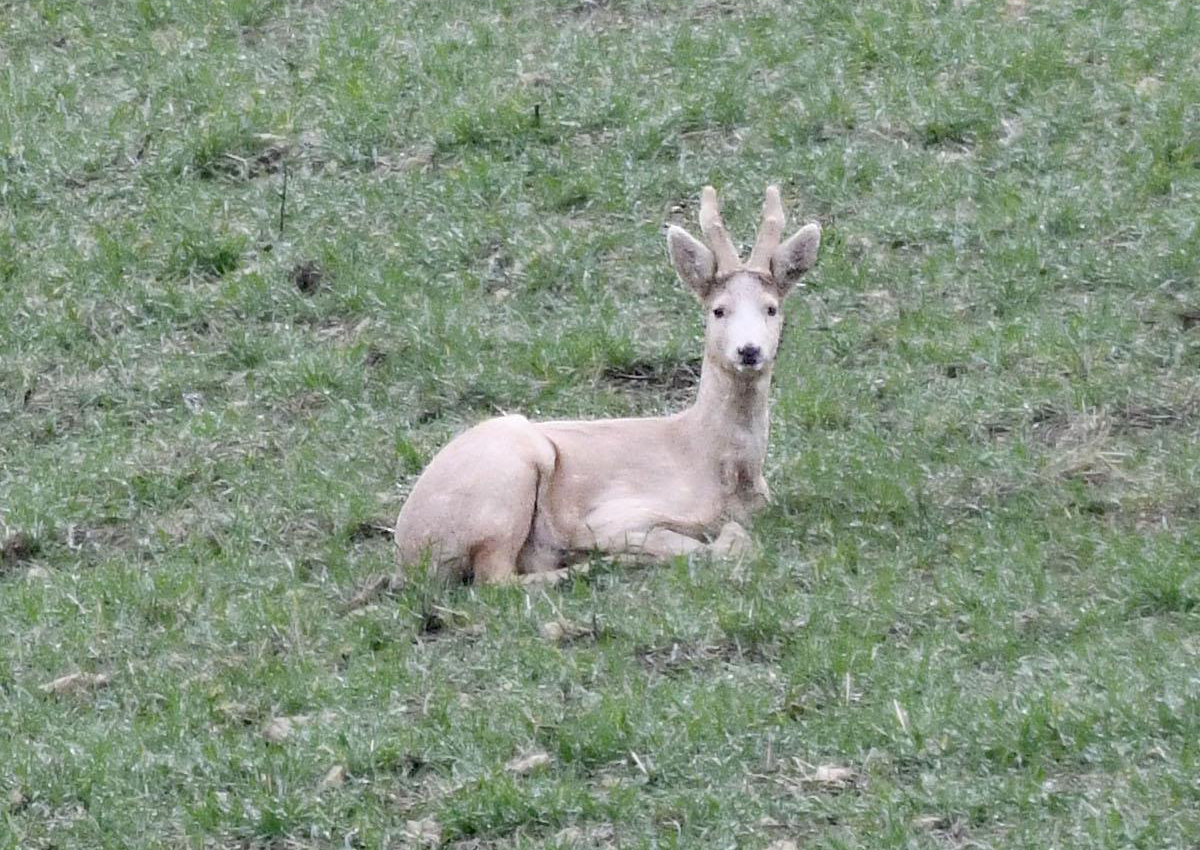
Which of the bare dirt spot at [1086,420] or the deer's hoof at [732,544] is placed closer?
the deer's hoof at [732,544]

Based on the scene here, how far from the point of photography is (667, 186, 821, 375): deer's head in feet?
32.3

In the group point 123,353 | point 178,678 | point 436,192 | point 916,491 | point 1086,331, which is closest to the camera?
point 178,678

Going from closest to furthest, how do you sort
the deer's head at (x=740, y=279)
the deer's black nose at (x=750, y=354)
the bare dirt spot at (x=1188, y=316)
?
1. the deer's black nose at (x=750, y=354)
2. the deer's head at (x=740, y=279)
3. the bare dirt spot at (x=1188, y=316)

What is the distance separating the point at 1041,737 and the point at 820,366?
454 centimetres

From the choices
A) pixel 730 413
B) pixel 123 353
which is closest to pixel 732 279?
pixel 730 413

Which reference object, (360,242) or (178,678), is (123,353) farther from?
(178,678)

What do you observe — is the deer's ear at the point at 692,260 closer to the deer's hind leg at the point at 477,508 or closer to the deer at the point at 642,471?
the deer at the point at 642,471

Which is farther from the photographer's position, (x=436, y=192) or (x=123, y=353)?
(x=436, y=192)

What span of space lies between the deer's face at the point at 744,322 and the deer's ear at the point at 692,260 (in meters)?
0.07

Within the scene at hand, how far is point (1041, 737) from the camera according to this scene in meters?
7.26

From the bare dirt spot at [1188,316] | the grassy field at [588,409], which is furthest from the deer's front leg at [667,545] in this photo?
the bare dirt spot at [1188,316]

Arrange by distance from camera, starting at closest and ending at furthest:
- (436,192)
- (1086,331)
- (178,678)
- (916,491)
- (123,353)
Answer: (178,678), (916,491), (1086,331), (123,353), (436,192)

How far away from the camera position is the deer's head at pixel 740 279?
986 centimetres

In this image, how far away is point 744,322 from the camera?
9852 millimetres
